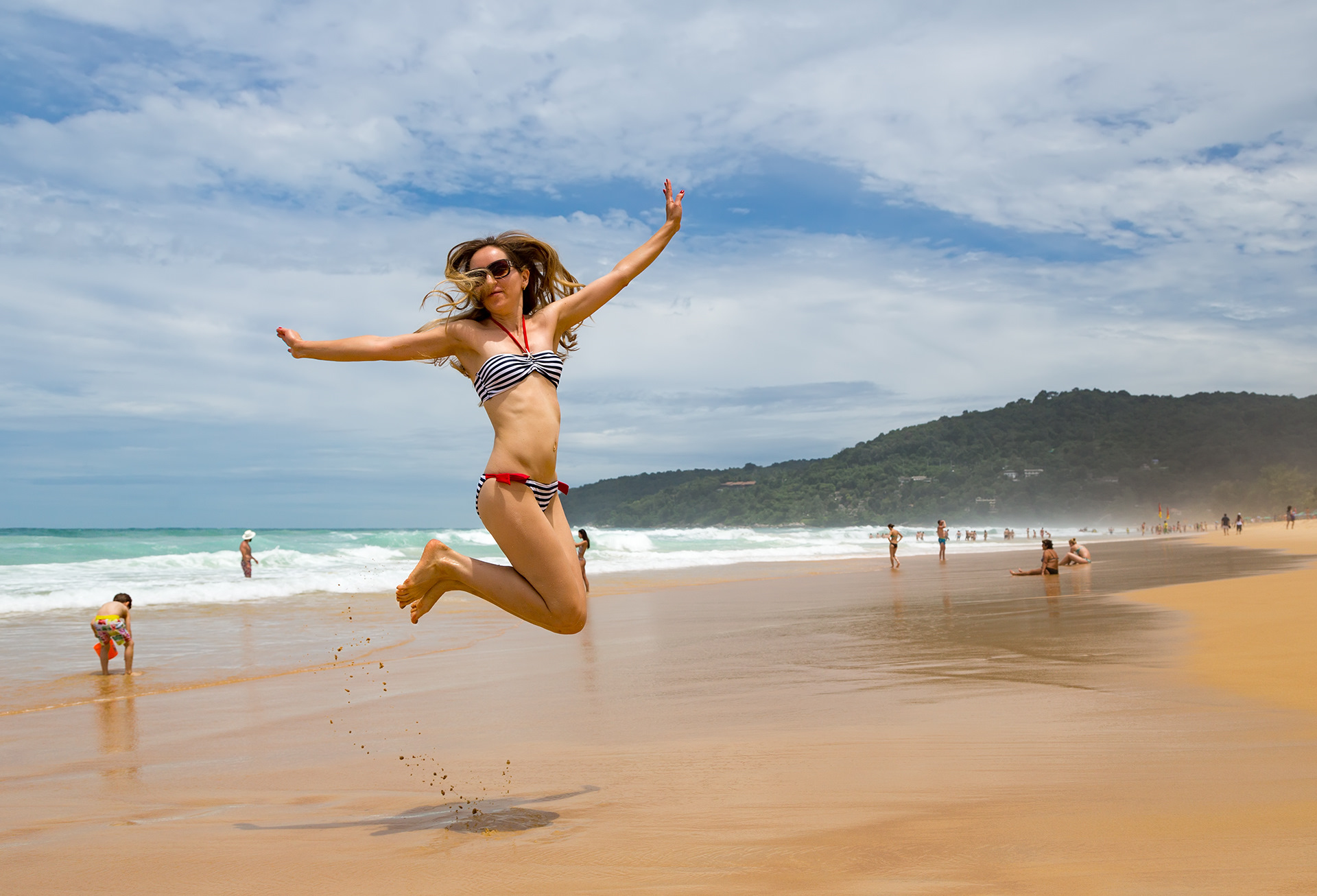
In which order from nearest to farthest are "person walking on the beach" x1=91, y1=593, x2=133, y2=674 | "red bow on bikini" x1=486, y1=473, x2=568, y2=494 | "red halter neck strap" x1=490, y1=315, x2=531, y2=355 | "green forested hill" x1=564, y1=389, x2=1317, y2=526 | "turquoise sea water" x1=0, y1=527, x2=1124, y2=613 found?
"red bow on bikini" x1=486, y1=473, x2=568, y2=494, "red halter neck strap" x1=490, y1=315, x2=531, y2=355, "person walking on the beach" x1=91, y1=593, x2=133, y2=674, "turquoise sea water" x1=0, y1=527, x2=1124, y2=613, "green forested hill" x1=564, y1=389, x2=1317, y2=526

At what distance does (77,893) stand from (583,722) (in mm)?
3476

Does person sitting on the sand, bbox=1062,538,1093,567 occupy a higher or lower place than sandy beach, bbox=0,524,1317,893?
lower

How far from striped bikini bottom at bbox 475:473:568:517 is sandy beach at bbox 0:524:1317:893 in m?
1.44

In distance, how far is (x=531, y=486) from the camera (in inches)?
167

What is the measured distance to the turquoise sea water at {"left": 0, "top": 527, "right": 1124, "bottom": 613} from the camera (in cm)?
2114

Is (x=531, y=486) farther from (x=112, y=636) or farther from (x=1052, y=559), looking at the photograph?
(x=1052, y=559)

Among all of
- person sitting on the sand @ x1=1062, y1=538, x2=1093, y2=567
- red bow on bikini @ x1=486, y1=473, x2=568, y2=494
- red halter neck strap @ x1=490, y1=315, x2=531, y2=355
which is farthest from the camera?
person sitting on the sand @ x1=1062, y1=538, x2=1093, y2=567

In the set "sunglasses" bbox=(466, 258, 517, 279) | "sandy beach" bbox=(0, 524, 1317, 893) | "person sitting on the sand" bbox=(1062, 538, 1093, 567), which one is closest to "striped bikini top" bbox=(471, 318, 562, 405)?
"sunglasses" bbox=(466, 258, 517, 279)

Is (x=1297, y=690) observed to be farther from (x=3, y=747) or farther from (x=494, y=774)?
(x=3, y=747)

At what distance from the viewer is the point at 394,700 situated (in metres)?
8.26

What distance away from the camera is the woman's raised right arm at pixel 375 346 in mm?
4445

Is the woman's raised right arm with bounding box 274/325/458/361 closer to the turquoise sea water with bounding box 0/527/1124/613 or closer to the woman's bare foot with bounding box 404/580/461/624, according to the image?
the woman's bare foot with bounding box 404/580/461/624

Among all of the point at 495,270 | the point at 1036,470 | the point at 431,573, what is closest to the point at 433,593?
the point at 431,573

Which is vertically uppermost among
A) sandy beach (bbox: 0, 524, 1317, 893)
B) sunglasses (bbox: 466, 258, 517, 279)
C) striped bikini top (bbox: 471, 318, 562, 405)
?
sunglasses (bbox: 466, 258, 517, 279)
